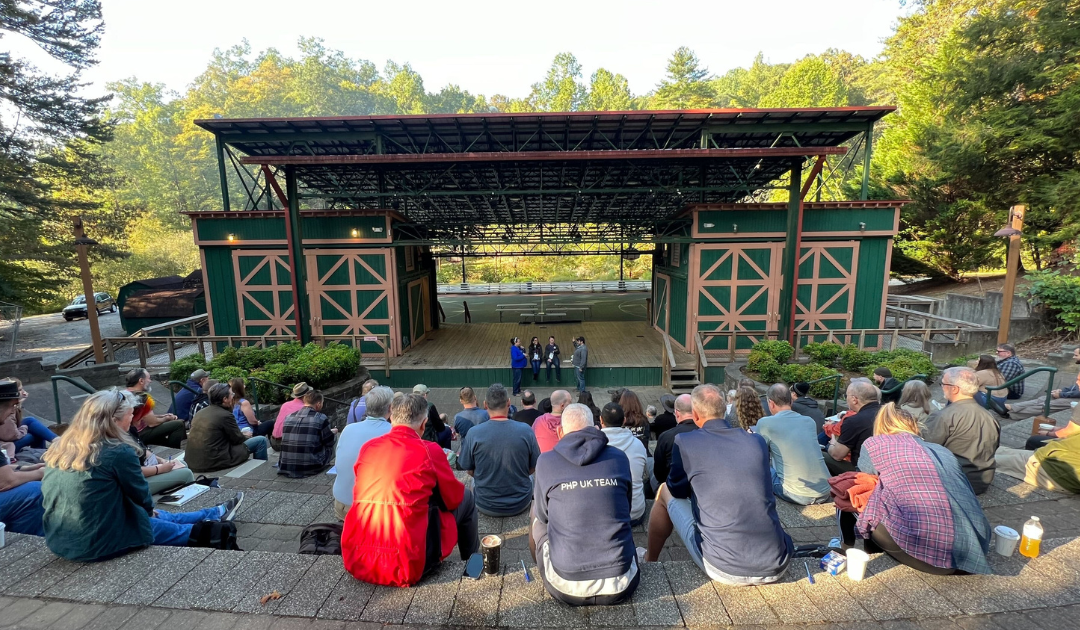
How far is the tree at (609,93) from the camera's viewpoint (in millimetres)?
48281

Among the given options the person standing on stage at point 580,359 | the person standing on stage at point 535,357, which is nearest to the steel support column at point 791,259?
the person standing on stage at point 580,359

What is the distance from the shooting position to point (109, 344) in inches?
443

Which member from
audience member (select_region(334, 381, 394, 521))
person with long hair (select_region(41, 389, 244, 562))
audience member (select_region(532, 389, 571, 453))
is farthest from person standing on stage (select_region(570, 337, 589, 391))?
person with long hair (select_region(41, 389, 244, 562))

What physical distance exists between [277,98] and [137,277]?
35096 mm

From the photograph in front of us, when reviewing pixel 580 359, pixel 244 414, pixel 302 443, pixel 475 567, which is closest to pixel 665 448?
pixel 475 567

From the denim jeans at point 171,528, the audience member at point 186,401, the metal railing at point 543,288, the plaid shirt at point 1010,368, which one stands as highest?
the plaid shirt at point 1010,368

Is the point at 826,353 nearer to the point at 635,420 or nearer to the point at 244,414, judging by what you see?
the point at 635,420

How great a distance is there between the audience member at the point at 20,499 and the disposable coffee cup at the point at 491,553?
11.4 feet

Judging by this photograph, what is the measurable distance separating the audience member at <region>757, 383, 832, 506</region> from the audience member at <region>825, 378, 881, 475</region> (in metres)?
0.45

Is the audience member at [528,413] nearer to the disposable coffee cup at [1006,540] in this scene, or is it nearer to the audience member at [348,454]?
the audience member at [348,454]

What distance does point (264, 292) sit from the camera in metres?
13.0

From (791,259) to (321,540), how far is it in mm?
12196

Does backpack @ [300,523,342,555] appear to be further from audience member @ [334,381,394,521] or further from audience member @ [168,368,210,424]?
audience member @ [168,368,210,424]

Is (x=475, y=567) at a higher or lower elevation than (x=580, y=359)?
higher
